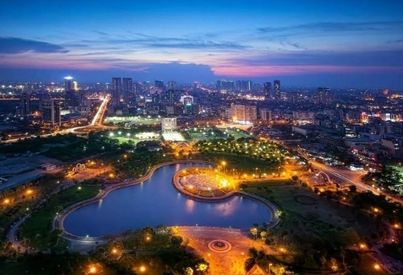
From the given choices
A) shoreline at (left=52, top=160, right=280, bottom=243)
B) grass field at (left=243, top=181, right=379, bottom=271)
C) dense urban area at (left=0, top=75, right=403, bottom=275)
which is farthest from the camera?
shoreline at (left=52, top=160, right=280, bottom=243)

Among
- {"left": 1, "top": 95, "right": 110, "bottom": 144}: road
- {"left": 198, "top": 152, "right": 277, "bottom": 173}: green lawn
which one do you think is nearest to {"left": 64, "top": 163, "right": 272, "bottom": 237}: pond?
{"left": 198, "top": 152, "right": 277, "bottom": 173}: green lawn

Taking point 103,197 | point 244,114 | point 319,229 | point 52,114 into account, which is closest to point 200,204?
point 103,197

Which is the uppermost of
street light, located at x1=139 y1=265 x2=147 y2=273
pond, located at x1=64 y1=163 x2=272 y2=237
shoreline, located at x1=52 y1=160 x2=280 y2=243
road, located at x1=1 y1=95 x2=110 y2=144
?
road, located at x1=1 y1=95 x2=110 y2=144

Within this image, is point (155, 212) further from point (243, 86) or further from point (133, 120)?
point (243, 86)

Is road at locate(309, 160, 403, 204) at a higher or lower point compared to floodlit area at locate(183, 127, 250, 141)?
lower

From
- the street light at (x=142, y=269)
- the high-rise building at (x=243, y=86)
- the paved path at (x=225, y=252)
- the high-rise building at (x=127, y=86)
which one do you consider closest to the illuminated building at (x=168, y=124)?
the paved path at (x=225, y=252)

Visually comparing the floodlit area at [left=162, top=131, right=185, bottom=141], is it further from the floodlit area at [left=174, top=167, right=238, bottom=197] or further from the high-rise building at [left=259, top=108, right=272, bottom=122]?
the high-rise building at [left=259, top=108, right=272, bottom=122]

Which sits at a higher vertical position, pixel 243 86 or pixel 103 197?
pixel 243 86
